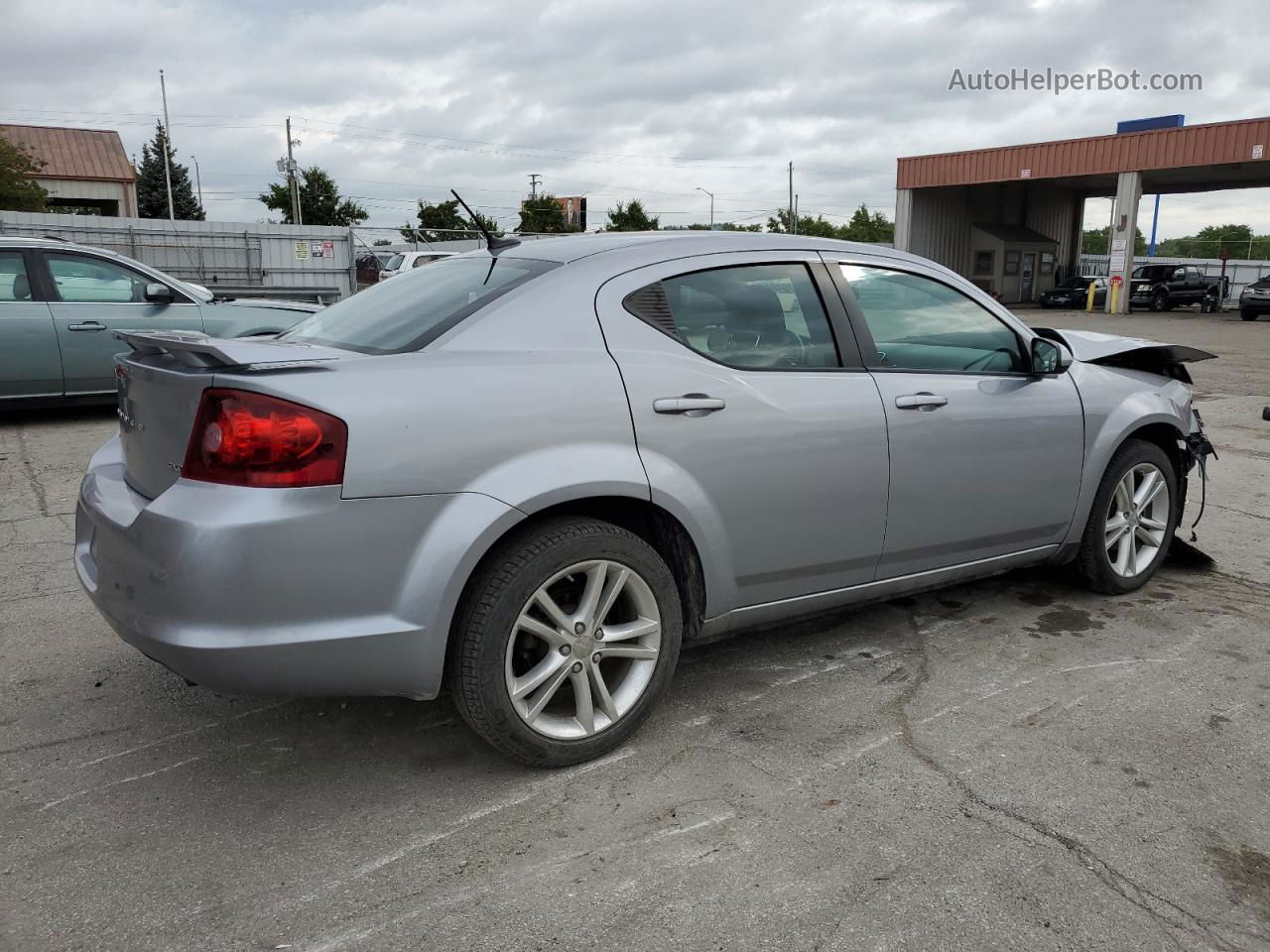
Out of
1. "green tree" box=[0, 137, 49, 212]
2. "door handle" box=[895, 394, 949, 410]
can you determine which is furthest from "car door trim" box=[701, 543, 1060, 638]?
"green tree" box=[0, 137, 49, 212]

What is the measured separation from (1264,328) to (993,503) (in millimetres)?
26354

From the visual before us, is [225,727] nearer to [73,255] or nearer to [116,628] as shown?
[116,628]

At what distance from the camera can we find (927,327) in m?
3.83

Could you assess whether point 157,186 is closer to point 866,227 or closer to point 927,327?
point 866,227

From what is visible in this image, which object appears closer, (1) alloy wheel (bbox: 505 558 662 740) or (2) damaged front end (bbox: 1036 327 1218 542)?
(1) alloy wheel (bbox: 505 558 662 740)

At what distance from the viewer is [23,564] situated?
16.1 feet

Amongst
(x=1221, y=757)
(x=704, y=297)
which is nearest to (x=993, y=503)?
(x=1221, y=757)

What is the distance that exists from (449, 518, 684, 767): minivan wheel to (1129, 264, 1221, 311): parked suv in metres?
34.8

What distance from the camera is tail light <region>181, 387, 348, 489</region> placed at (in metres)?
2.45

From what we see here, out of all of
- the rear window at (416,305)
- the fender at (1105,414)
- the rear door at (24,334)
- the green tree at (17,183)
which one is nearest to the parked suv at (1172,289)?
the fender at (1105,414)

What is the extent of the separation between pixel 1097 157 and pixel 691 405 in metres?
35.0

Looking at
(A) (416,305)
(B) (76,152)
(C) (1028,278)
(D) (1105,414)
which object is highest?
(B) (76,152)

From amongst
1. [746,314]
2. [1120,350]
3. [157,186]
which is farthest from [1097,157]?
[157,186]

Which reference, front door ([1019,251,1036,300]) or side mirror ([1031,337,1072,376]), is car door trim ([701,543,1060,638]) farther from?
front door ([1019,251,1036,300])
